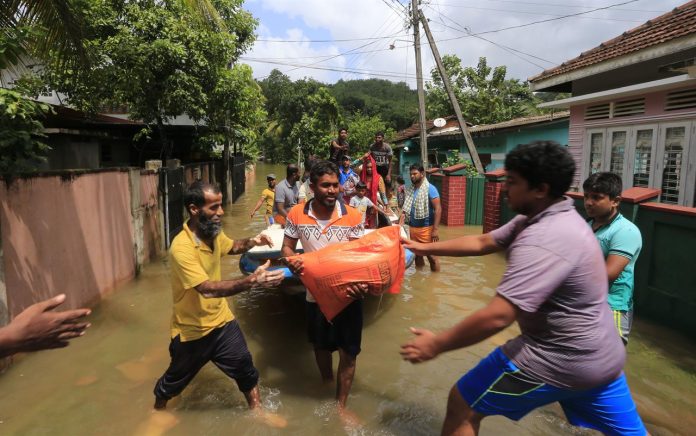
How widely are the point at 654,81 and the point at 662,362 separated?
5615 mm

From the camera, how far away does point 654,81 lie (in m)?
7.64

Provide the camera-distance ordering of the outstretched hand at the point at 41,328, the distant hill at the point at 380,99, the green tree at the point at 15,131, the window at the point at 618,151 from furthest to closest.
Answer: the distant hill at the point at 380,99, the window at the point at 618,151, the green tree at the point at 15,131, the outstretched hand at the point at 41,328

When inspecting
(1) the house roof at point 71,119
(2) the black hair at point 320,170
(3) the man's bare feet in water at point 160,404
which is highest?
(1) the house roof at point 71,119

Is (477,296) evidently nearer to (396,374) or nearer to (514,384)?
(396,374)

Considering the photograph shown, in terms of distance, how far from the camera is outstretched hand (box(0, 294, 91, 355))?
1.65 meters

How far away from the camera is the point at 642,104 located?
27.2ft

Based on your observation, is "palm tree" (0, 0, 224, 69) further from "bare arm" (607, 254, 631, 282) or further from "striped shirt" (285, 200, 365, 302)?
"bare arm" (607, 254, 631, 282)

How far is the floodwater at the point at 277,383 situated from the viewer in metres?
3.25

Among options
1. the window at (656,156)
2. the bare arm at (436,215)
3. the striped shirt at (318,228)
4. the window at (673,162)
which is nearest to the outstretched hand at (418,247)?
the striped shirt at (318,228)

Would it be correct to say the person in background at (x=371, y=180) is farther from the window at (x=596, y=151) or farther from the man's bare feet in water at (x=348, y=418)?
the window at (x=596, y=151)

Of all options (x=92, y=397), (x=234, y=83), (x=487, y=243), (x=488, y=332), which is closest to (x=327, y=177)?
(x=487, y=243)

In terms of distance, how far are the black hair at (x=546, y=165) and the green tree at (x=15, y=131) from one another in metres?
4.09

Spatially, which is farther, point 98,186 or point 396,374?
point 98,186

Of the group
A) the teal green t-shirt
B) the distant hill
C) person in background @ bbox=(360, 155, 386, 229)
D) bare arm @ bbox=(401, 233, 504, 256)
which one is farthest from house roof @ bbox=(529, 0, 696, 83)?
the distant hill
